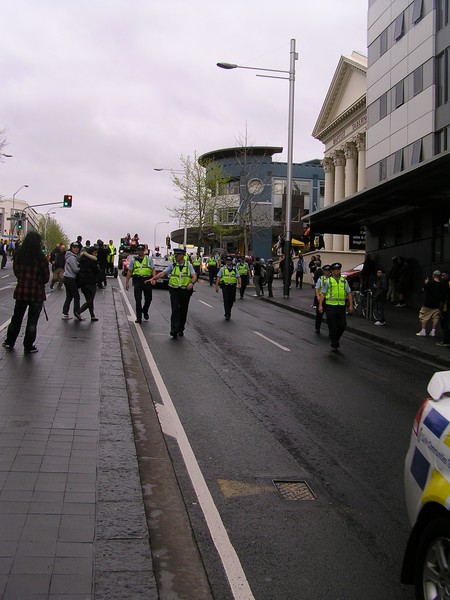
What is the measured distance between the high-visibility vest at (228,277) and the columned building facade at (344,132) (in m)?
27.0

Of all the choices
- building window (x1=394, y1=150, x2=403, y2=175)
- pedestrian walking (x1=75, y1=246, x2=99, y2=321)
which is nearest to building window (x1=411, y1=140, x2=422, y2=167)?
building window (x1=394, y1=150, x2=403, y2=175)

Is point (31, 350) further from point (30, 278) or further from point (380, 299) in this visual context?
point (380, 299)

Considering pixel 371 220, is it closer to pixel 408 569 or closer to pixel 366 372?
pixel 366 372

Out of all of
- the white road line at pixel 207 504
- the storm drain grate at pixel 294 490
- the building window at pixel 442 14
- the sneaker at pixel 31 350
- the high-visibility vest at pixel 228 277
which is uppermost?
the building window at pixel 442 14

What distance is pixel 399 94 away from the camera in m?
29.9

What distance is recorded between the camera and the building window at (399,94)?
97.0 feet

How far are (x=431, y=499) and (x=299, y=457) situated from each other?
10.2 ft

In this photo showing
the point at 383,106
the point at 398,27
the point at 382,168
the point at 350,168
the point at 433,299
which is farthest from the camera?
the point at 350,168

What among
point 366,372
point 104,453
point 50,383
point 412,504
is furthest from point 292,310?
point 412,504

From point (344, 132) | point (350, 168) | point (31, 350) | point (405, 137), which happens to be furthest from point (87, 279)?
point (344, 132)

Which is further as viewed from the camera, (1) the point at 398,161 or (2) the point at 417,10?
(1) the point at 398,161

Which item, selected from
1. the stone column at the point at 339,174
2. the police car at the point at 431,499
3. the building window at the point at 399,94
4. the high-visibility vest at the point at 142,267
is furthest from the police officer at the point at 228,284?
the stone column at the point at 339,174

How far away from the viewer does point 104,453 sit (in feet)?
18.1

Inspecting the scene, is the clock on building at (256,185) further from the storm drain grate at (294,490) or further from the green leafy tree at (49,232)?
the green leafy tree at (49,232)
